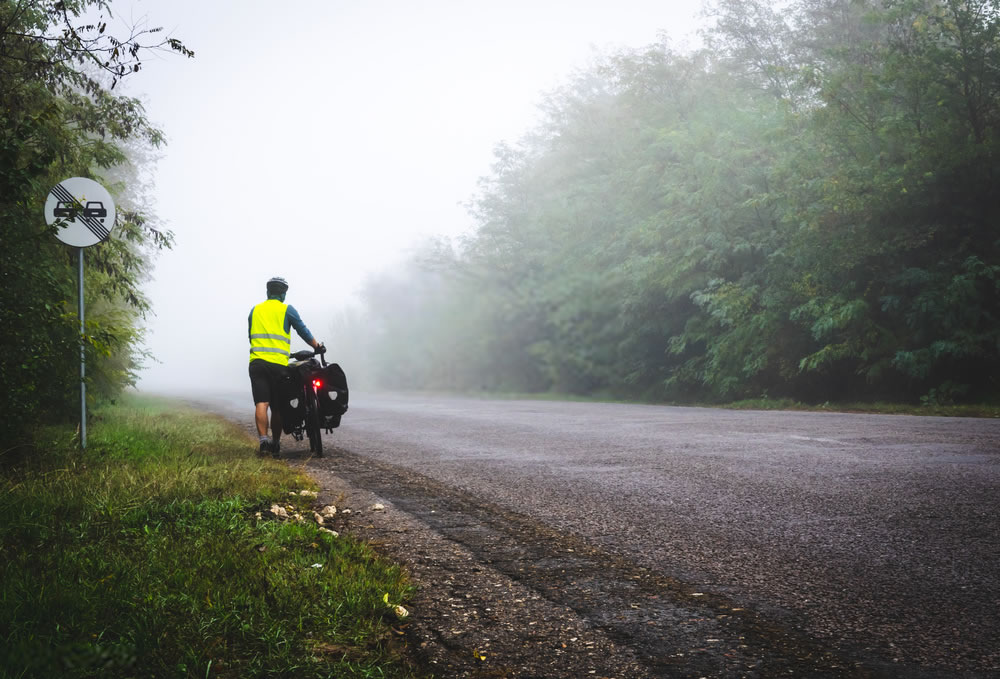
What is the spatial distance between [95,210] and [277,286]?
191 cm

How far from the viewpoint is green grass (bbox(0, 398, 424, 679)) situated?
2.43 m

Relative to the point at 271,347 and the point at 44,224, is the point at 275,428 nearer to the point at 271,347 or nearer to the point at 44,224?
the point at 271,347

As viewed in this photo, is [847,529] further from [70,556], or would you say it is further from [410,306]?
[410,306]

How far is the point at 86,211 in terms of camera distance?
7070mm

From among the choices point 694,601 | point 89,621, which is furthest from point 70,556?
point 694,601

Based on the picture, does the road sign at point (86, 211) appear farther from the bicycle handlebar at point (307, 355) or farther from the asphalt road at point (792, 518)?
the asphalt road at point (792, 518)

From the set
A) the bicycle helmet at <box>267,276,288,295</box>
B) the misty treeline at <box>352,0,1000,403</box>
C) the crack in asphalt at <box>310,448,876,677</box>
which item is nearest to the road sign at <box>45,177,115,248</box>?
the bicycle helmet at <box>267,276,288,295</box>

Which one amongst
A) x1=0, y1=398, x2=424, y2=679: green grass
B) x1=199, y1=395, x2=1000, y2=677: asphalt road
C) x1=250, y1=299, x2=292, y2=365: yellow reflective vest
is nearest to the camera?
x1=0, y1=398, x2=424, y2=679: green grass

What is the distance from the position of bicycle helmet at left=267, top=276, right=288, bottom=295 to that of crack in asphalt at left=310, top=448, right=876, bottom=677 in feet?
13.1

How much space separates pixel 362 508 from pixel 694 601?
2820mm

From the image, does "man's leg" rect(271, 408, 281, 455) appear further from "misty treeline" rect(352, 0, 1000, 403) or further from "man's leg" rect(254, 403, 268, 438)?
"misty treeline" rect(352, 0, 1000, 403)

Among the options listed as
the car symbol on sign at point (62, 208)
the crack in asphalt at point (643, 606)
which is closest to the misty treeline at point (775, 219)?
the crack in asphalt at point (643, 606)

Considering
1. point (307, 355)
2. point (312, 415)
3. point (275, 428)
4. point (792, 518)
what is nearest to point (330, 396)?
point (312, 415)

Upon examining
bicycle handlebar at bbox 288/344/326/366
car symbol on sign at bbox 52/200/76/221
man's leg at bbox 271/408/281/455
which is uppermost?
car symbol on sign at bbox 52/200/76/221
